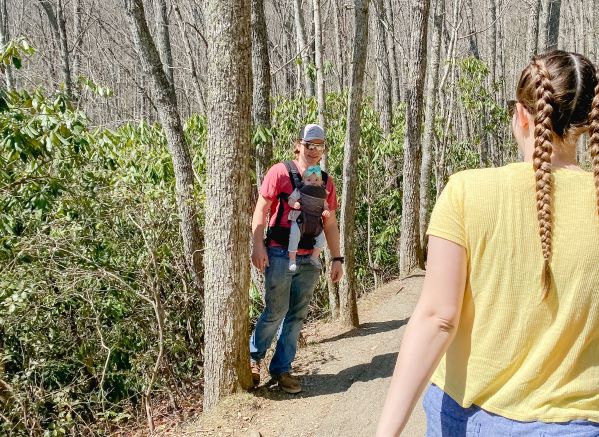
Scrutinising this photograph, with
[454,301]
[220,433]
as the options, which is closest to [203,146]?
[220,433]

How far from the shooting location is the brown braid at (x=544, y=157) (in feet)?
4.13

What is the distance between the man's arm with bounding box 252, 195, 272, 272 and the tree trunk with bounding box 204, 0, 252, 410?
0.15 meters

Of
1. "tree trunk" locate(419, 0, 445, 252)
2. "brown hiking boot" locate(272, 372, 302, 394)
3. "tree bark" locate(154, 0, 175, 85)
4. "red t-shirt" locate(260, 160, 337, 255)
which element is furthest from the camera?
"tree bark" locate(154, 0, 175, 85)

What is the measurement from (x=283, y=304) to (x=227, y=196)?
0.95 metres

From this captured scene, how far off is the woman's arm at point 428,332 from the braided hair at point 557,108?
7.5 inches

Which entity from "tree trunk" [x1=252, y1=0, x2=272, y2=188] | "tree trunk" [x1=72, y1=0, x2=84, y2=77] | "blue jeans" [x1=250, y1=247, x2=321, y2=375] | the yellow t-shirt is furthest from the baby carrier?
"tree trunk" [x1=72, y1=0, x2=84, y2=77]

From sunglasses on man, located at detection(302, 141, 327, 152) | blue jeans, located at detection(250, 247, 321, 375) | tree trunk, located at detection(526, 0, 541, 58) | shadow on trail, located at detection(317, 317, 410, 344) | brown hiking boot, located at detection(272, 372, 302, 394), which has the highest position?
tree trunk, located at detection(526, 0, 541, 58)

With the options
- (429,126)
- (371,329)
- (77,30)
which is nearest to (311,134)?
(371,329)

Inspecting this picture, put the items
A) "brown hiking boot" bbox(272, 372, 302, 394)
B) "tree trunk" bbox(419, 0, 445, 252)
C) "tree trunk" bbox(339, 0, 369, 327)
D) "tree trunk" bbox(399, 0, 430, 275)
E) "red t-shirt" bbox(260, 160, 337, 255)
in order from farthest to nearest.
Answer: "tree trunk" bbox(419, 0, 445, 252) < "tree trunk" bbox(399, 0, 430, 275) < "tree trunk" bbox(339, 0, 369, 327) < "brown hiking boot" bbox(272, 372, 302, 394) < "red t-shirt" bbox(260, 160, 337, 255)

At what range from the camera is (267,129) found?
20.4ft

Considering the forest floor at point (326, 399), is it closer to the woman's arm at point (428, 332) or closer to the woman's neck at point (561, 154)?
the woman's arm at point (428, 332)

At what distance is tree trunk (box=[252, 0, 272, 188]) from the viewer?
632 cm

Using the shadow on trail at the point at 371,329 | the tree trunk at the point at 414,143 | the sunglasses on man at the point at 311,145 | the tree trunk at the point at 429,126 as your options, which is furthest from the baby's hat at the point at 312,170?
the tree trunk at the point at 429,126

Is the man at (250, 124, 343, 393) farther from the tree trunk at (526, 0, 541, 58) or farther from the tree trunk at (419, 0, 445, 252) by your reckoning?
the tree trunk at (526, 0, 541, 58)
